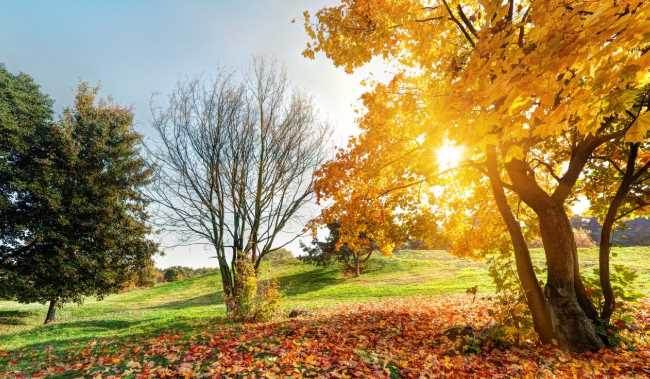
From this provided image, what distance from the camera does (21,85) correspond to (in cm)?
2002

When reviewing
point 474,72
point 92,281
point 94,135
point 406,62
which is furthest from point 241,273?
point 94,135

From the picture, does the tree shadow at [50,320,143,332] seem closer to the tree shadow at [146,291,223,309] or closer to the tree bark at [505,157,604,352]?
the tree bark at [505,157,604,352]

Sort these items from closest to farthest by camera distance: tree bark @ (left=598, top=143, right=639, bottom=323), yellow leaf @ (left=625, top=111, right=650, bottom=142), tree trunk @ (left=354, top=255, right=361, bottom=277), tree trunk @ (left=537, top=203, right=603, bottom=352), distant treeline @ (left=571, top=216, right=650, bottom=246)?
1. yellow leaf @ (left=625, top=111, right=650, bottom=142)
2. tree trunk @ (left=537, top=203, right=603, bottom=352)
3. tree bark @ (left=598, top=143, right=639, bottom=323)
4. tree trunk @ (left=354, top=255, right=361, bottom=277)
5. distant treeline @ (left=571, top=216, right=650, bottom=246)

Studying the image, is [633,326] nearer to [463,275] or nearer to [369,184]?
[369,184]

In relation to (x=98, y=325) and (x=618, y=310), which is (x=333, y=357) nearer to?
(x=618, y=310)

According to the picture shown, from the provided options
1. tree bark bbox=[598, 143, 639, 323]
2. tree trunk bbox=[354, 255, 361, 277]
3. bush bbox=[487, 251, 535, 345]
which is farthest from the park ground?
tree trunk bbox=[354, 255, 361, 277]

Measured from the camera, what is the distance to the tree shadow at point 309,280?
32.2 metres

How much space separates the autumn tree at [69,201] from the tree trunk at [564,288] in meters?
19.3

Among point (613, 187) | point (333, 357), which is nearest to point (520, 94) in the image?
point (333, 357)

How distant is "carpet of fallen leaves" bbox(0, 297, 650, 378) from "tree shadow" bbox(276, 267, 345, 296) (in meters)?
22.5

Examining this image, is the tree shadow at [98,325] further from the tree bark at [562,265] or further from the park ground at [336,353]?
the tree bark at [562,265]

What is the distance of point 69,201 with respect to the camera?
18.1 m

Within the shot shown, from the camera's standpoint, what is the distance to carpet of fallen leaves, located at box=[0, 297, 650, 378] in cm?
556

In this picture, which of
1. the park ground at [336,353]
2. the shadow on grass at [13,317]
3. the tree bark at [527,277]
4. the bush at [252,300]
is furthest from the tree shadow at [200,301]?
the tree bark at [527,277]
